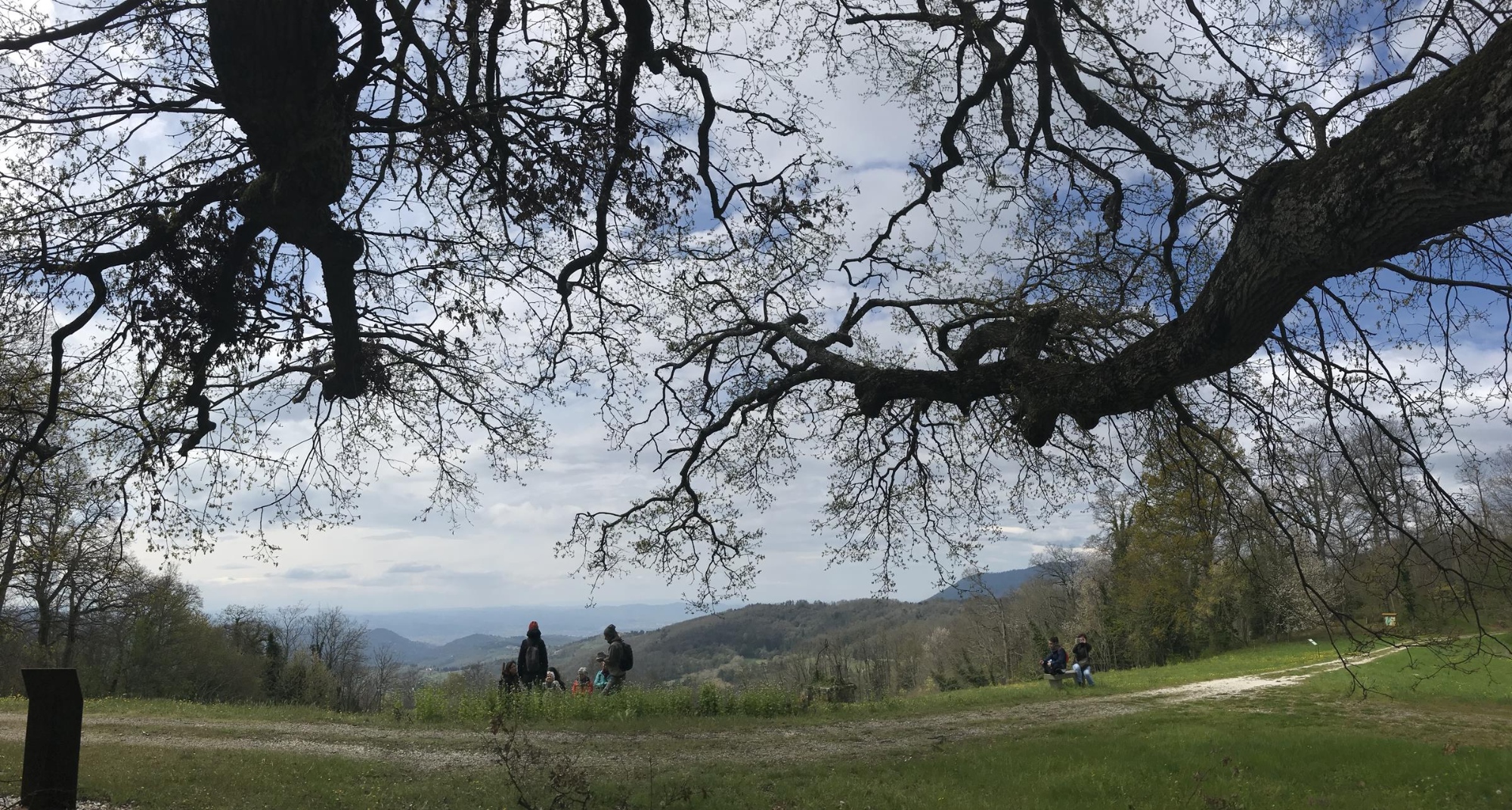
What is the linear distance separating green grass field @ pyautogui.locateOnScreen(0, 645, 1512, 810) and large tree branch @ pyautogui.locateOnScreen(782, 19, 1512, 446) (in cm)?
314

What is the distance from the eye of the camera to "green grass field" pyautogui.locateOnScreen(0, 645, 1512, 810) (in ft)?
24.9

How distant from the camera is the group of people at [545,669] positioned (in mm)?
14781

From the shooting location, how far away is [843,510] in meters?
12.0

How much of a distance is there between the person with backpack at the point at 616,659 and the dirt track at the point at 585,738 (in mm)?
3528

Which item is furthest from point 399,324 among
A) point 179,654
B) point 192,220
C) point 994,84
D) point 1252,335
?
point 179,654

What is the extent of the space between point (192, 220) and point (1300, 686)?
22.2m

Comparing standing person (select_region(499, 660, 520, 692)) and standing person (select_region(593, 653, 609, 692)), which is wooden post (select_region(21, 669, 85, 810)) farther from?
standing person (select_region(593, 653, 609, 692))

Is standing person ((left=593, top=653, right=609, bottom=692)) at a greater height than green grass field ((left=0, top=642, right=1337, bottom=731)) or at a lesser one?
greater

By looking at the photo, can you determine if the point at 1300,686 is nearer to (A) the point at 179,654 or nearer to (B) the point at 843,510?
(B) the point at 843,510

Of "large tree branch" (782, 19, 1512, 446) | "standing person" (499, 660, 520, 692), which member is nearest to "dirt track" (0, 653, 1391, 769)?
"standing person" (499, 660, 520, 692)

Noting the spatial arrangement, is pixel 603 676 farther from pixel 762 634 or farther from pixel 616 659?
pixel 762 634

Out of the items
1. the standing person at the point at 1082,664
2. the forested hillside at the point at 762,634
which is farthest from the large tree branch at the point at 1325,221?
the forested hillside at the point at 762,634

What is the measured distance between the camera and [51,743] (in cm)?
596

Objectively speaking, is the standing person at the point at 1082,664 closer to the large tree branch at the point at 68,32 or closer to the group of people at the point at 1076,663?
the group of people at the point at 1076,663
